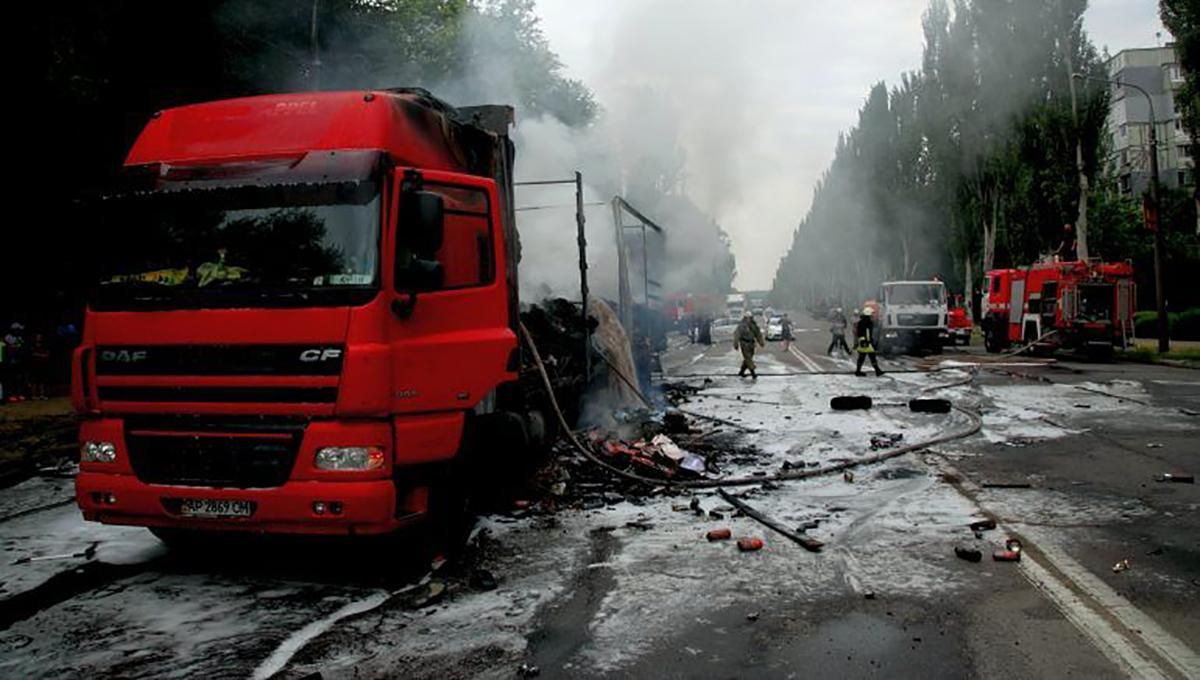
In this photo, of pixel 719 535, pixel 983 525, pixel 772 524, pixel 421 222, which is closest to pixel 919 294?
pixel 983 525

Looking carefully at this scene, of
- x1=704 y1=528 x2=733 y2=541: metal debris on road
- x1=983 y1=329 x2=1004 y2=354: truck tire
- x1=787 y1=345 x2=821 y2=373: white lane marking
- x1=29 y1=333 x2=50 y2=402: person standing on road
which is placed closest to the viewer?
x1=704 y1=528 x2=733 y2=541: metal debris on road

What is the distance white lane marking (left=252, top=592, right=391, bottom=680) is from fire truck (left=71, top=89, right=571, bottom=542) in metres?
0.43

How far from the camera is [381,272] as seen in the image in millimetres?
5453

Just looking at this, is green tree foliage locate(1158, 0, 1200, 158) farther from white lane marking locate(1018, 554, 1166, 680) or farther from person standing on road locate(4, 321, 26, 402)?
person standing on road locate(4, 321, 26, 402)

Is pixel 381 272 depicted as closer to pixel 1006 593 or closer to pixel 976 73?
pixel 1006 593

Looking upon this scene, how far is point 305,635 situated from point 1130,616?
4420mm

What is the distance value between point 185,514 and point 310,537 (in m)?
1.32

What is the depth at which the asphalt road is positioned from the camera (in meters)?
4.32

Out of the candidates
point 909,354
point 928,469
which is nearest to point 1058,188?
point 909,354

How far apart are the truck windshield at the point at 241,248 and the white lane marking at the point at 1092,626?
4.34 meters

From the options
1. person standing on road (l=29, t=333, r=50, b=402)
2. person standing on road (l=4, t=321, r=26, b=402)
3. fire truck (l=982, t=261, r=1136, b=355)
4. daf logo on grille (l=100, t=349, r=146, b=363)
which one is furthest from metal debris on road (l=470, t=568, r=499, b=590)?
fire truck (l=982, t=261, r=1136, b=355)

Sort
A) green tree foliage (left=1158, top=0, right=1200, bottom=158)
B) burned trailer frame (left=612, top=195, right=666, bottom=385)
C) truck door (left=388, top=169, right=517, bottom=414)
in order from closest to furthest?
truck door (left=388, top=169, right=517, bottom=414) → burned trailer frame (left=612, top=195, right=666, bottom=385) → green tree foliage (left=1158, top=0, right=1200, bottom=158)

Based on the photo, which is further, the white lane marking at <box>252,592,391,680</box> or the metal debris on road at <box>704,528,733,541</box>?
the metal debris on road at <box>704,528,733,541</box>

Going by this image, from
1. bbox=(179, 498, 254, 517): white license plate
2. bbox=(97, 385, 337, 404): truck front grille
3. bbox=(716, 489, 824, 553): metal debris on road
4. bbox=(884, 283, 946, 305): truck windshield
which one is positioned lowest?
bbox=(716, 489, 824, 553): metal debris on road
